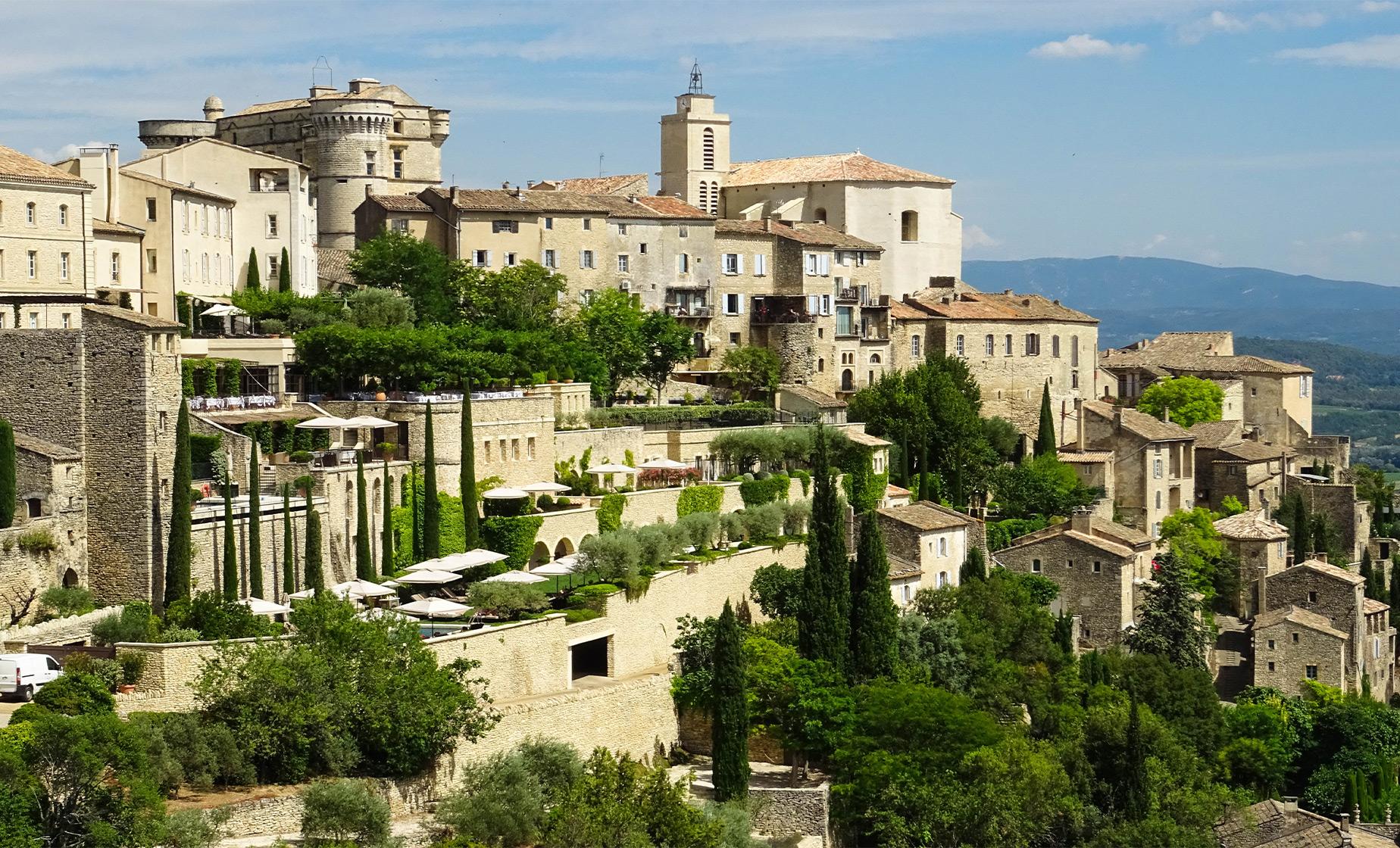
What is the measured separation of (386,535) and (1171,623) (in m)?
27.3

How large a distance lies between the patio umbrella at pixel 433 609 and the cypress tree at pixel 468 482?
20.9 feet

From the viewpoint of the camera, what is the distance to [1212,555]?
72.0 metres

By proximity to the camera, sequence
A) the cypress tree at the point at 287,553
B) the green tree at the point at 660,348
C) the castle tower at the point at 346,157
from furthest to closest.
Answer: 1. the castle tower at the point at 346,157
2. the green tree at the point at 660,348
3. the cypress tree at the point at 287,553

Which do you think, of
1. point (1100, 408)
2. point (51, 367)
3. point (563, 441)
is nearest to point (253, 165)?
point (563, 441)

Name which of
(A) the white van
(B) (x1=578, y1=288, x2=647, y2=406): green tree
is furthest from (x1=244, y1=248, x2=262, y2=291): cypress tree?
(A) the white van

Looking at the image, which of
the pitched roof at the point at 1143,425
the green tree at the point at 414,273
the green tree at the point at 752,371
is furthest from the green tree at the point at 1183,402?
the green tree at the point at 414,273

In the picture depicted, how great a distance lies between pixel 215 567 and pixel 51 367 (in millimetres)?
5637

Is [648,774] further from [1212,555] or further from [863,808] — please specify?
[1212,555]

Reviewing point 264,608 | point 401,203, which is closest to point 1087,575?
point 401,203

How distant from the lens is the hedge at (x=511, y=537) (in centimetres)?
5091

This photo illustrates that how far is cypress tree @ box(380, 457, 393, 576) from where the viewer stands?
47531mm

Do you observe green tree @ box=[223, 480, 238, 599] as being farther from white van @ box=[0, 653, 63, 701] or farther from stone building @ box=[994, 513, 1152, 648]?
stone building @ box=[994, 513, 1152, 648]

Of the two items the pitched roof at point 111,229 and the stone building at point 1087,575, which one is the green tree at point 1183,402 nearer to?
the stone building at point 1087,575

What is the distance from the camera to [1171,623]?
209 ft
